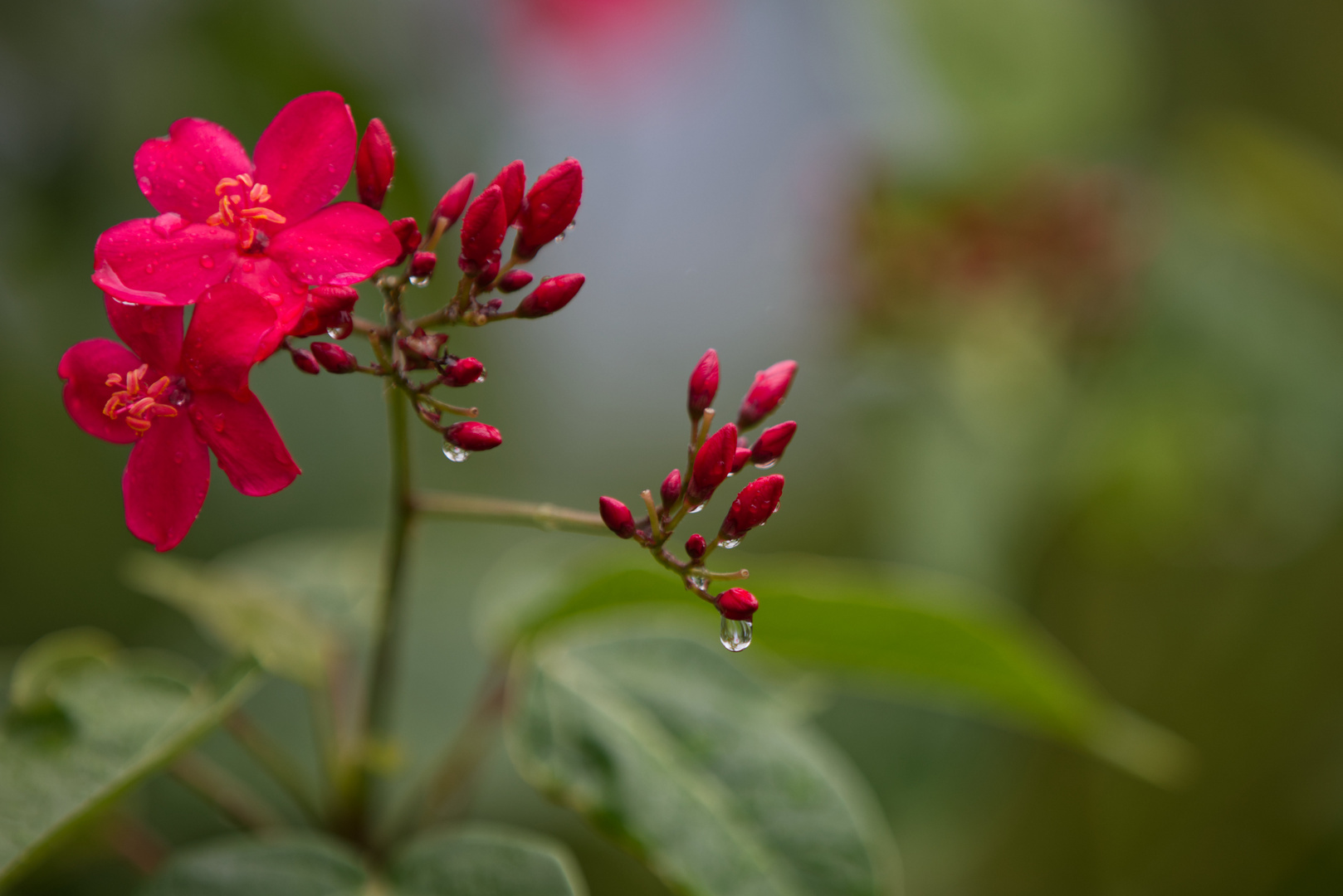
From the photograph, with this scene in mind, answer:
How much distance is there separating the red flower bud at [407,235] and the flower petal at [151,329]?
153mm

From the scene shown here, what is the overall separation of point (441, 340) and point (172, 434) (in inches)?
7.5

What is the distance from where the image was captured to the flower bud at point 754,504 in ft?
2.39

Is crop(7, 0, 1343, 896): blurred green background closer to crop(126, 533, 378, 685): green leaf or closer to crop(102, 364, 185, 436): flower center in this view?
crop(126, 533, 378, 685): green leaf

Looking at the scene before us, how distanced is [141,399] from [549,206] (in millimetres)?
303

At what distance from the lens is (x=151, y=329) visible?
707mm

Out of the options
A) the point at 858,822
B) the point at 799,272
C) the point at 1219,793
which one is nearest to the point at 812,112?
the point at 799,272

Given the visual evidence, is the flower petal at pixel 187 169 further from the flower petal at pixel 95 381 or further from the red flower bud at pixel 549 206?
the red flower bud at pixel 549 206

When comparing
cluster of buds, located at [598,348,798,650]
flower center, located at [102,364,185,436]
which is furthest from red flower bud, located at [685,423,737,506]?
flower center, located at [102,364,185,436]

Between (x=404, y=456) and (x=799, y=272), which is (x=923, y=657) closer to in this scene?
(x=404, y=456)

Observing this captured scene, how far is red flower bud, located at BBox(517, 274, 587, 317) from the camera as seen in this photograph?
0.74 m

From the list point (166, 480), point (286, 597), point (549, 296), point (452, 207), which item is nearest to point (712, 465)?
point (549, 296)

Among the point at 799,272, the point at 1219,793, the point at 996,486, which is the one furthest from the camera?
the point at 799,272

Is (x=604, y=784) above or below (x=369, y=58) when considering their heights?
below

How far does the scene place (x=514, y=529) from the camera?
2.38 meters
